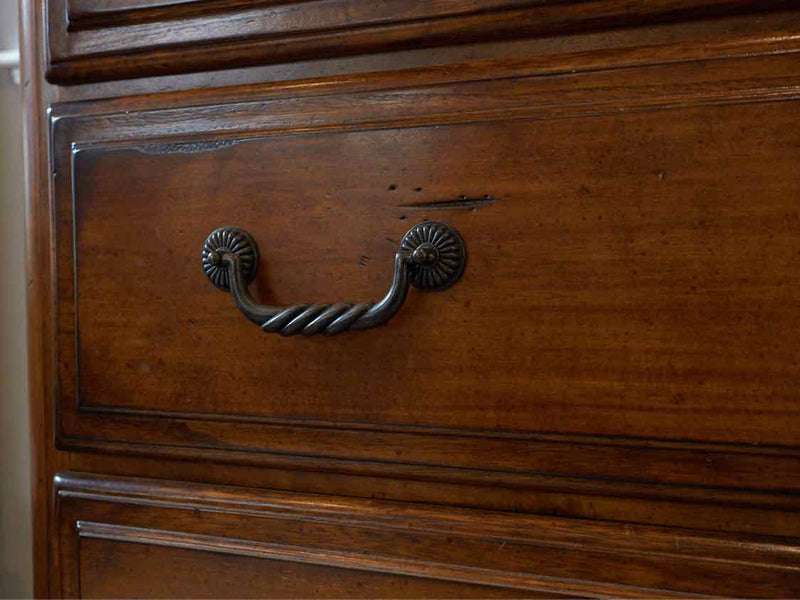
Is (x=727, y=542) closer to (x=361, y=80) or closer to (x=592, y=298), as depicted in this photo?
(x=592, y=298)

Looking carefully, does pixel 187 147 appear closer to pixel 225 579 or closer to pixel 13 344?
pixel 225 579

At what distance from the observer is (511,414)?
0.37m

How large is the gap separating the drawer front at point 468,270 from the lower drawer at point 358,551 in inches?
0.9

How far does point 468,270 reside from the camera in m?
0.38

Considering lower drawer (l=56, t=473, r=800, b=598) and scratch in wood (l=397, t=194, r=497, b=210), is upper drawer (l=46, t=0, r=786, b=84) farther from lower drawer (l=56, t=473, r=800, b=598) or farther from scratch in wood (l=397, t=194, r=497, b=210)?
lower drawer (l=56, t=473, r=800, b=598)

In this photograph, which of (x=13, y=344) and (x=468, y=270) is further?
(x=13, y=344)

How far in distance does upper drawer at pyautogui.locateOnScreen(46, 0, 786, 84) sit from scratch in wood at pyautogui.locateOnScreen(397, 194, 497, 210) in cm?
8

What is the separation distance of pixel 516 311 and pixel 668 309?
0.07m

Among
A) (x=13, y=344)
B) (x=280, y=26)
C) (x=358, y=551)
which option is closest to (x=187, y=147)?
(x=280, y=26)

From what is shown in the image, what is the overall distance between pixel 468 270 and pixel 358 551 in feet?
0.51

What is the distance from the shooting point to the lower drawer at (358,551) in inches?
14.1

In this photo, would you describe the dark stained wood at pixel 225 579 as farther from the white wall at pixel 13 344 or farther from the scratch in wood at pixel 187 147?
the white wall at pixel 13 344

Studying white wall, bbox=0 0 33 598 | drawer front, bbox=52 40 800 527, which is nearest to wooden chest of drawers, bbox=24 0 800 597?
drawer front, bbox=52 40 800 527

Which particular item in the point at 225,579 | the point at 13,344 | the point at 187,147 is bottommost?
the point at 225,579
